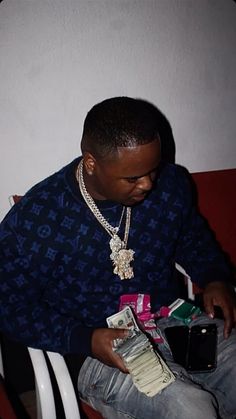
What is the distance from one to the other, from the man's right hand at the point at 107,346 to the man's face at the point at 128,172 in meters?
0.42

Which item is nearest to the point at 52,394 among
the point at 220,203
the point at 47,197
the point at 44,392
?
the point at 44,392

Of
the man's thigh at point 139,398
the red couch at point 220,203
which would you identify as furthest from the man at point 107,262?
the red couch at point 220,203

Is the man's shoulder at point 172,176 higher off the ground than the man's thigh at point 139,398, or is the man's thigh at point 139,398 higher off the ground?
the man's shoulder at point 172,176

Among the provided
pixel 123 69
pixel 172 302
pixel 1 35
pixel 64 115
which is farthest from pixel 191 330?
pixel 1 35

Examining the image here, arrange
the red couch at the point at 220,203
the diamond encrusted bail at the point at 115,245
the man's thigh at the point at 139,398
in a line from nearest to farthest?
the man's thigh at the point at 139,398 < the diamond encrusted bail at the point at 115,245 < the red couch at the point at 220,203

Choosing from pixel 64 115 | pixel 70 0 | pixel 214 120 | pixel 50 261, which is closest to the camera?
pixel 50 261

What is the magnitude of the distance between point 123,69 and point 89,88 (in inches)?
7.4

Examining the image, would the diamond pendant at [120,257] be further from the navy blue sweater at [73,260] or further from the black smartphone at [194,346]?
the black smartphone at [194,346]

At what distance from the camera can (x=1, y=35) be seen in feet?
4.67

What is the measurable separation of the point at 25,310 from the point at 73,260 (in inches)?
8.8

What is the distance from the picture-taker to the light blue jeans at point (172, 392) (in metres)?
1.05

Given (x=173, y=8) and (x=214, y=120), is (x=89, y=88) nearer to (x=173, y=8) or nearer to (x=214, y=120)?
(x=173, y=8)

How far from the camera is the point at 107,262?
130cm

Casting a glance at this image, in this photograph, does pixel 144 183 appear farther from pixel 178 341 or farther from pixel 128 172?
pixel 178 341
